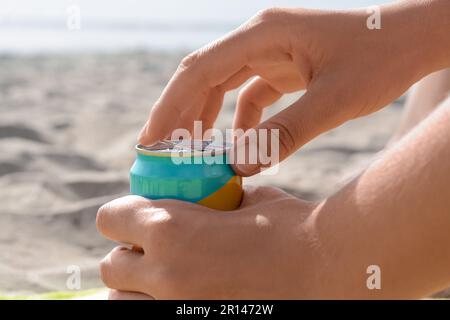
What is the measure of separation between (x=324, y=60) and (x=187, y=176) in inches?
12.6

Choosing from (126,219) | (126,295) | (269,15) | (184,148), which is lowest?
(126,295)

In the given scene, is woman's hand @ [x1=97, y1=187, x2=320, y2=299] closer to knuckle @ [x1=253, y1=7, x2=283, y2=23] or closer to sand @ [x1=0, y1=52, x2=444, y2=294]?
knuckle @ [x1=253, y1=7, x2=283, y2=23]

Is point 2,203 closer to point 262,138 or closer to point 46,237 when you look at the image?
point 46,237

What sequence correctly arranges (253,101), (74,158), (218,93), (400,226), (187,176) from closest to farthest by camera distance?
(400,226) < (187,176) < (218,93) < (253,101) < (74,158)

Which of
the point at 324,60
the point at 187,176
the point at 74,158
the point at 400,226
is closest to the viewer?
the point at 400,226

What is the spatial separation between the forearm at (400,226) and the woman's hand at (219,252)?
0.14 feet

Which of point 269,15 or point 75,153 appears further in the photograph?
point 75,153

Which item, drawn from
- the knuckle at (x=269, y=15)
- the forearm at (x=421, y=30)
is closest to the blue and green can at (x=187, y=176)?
the knuckle at (x=269, y=15)

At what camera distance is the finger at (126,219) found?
104 centimetres

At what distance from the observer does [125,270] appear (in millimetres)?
1048

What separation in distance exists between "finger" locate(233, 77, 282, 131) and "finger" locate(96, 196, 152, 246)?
45 centimetres

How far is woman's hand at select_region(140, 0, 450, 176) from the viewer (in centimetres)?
113

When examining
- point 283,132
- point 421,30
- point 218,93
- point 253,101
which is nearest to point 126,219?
point 283,132

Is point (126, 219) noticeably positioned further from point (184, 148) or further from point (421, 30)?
point (421, 30)
